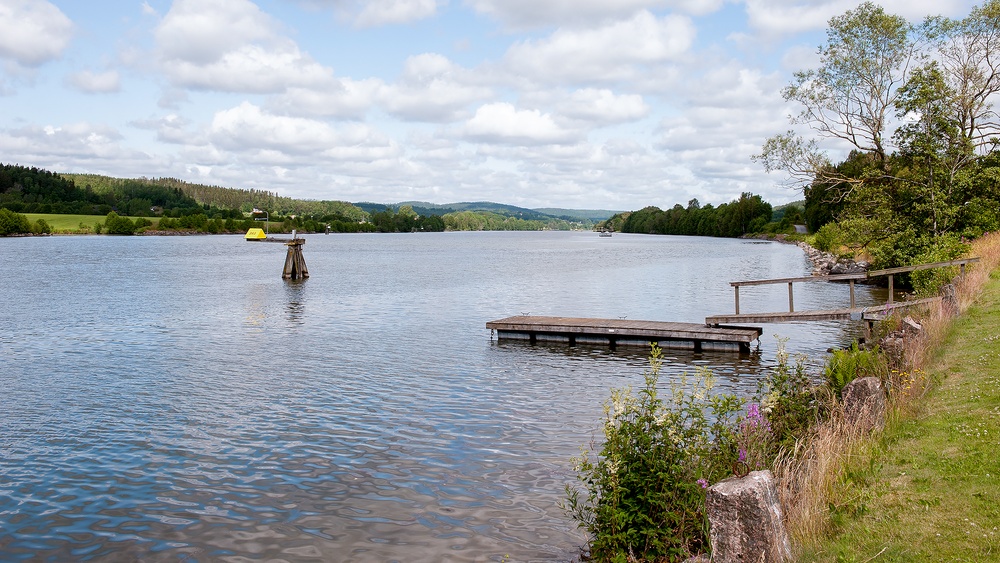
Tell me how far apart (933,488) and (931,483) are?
0.51 feet

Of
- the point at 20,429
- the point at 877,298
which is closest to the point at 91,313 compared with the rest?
the point at 20,429

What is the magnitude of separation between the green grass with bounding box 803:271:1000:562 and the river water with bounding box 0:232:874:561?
11.2 feet

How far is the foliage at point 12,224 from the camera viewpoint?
597 feet

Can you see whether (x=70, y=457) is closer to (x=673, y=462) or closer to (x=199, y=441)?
(x=199, y=441)

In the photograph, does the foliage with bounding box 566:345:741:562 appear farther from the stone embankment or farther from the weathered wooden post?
the weathered wooden post

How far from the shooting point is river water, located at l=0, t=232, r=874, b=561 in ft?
32.0

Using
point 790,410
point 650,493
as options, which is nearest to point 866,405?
point 790,410

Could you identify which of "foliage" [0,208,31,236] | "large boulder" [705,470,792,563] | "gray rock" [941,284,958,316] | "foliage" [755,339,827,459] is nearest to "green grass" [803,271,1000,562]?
"large boulder" [705,470,792,563]

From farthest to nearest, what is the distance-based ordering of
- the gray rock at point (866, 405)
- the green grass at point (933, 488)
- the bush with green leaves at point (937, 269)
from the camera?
1. the bush with green leaves at point (937, 269)
2. the gray rock at point (866, 405)
3. the green grass at point (933, 488)

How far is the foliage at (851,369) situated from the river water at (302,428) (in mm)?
4442

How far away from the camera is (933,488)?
7.83 meters

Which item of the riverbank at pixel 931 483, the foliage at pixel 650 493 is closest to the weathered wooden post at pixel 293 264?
the riverbank at pixel 931 483

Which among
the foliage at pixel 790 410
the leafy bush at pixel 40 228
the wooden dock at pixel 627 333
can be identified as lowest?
the wooden dock at pixel 627 333

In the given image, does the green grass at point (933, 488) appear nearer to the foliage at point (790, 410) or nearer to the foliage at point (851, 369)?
the foliage at point (790, 410)
